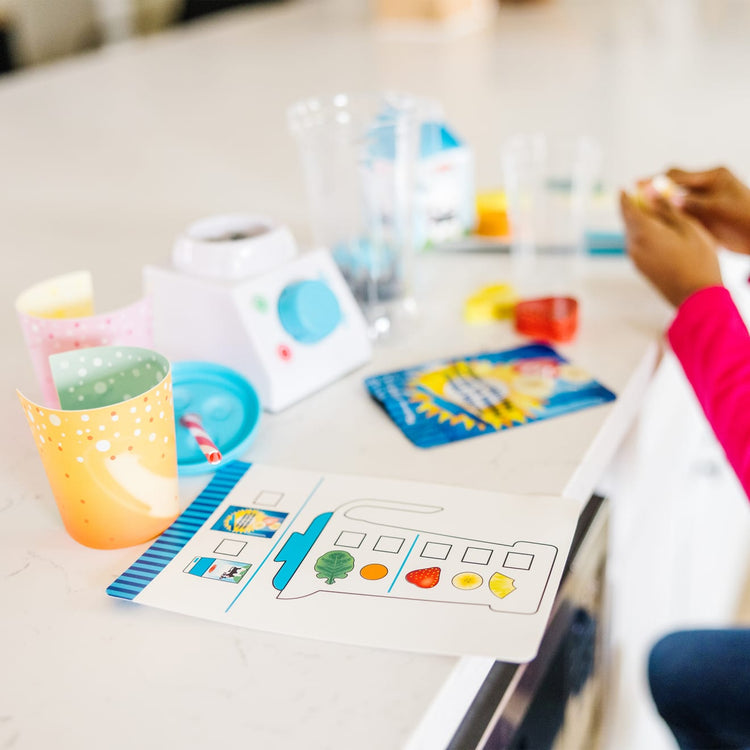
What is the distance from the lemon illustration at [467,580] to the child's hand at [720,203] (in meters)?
0.61

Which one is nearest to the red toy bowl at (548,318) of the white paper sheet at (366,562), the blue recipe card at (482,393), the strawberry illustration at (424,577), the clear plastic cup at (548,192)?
the blue recipe card at (482,393)

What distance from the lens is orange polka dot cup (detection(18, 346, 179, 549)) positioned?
576 mm

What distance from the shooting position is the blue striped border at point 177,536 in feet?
1.90

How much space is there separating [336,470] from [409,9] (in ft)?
5.95

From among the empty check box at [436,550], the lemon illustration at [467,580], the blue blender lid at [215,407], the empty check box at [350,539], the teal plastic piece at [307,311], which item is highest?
the teal plastic piece at [307,311]

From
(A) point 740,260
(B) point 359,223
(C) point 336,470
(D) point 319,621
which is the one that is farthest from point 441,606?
(A) point 740,260

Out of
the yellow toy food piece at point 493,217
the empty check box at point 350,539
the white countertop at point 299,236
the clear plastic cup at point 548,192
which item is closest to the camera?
the white countertop at point 299,236

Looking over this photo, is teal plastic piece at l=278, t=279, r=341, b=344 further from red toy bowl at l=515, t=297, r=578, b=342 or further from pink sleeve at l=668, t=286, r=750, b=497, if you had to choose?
pink sleeve at l=668, t=286, r=750, b=497

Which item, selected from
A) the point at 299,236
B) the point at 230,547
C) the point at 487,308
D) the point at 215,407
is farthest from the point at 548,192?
the point at 230,547

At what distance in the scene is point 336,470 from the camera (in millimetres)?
692

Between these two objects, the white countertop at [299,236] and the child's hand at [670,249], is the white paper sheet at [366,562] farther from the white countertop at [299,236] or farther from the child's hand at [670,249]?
the child's hand at [670,249]

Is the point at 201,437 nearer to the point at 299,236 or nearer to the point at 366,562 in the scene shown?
the point at 366,562

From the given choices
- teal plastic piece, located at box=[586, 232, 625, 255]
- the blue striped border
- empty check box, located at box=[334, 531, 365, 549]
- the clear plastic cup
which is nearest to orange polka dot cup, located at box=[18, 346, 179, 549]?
the blue striped border

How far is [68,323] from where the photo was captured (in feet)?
2.23
